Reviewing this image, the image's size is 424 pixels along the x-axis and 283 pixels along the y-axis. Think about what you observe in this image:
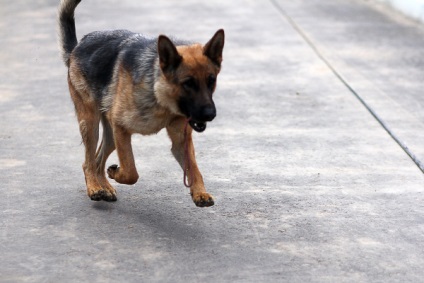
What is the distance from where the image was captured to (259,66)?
37.1ft

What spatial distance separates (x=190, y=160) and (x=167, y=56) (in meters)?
0.78

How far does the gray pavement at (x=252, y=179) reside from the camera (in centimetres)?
565

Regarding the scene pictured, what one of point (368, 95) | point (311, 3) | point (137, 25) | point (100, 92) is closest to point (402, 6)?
point (311, 3)

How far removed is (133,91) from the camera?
6.38 metres

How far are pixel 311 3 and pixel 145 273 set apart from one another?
10.8m

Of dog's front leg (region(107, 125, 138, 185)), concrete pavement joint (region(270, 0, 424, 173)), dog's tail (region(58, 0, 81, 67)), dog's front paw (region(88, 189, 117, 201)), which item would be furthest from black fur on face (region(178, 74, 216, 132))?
concrete pavement joint (region(270, 0, 424, 173))

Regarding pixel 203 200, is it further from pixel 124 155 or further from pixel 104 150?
pixel 104 150

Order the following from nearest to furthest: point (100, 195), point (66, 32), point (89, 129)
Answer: point (100, 195)
point (89, 129)
point (66, 32)

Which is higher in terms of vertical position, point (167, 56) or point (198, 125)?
point (167, 56)

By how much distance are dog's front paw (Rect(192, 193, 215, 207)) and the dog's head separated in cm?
43

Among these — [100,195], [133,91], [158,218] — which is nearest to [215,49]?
[133,91]

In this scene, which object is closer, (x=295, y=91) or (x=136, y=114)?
(x=136, y=114)

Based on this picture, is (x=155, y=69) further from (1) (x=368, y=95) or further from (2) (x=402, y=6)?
(2) (x=402, y=6)

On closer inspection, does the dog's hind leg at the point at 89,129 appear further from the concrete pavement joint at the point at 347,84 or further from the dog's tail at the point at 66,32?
the concrete pavement joint at the point at 347,84
